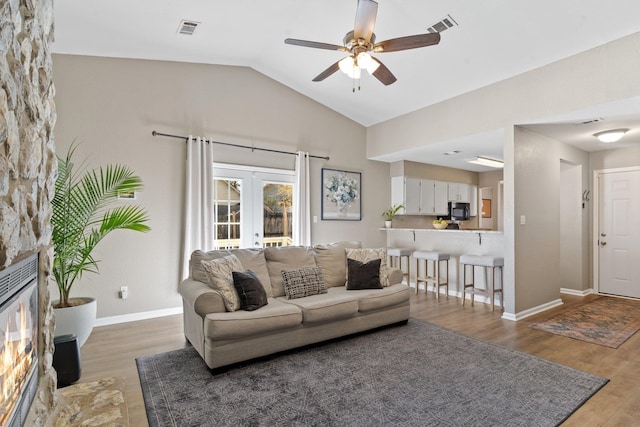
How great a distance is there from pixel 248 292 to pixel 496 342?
8.10 feet

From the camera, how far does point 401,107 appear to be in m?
5.40

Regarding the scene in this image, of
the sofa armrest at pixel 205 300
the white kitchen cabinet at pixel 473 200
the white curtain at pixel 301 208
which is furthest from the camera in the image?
the white kitchen cabinet at pixel 473 200

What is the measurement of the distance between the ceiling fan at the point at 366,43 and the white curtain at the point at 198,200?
2.13m

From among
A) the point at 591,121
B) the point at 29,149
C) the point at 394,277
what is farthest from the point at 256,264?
the point at 591,121

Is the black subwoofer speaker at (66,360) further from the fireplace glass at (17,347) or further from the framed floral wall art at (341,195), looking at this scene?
the framed floral wall art at (341,195)

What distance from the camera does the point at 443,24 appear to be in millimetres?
3457

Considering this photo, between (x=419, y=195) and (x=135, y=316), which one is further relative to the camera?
(x=419, y=195)

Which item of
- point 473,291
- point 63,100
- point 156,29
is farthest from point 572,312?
point 63,100

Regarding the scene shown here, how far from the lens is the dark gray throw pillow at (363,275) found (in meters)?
3.70

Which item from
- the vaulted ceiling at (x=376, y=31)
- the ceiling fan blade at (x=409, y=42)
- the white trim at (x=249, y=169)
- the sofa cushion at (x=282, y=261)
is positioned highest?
the vaulted ceiling at (x=376, y=31)

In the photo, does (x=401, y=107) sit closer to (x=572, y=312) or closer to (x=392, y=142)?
(x=392, y=142)

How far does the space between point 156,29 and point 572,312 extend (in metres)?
6.08

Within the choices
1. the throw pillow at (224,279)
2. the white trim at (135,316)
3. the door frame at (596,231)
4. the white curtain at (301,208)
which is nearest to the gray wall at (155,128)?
the white trim at (135,316)

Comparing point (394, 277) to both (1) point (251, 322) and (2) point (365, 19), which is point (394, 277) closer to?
(1) point (251, 322)
